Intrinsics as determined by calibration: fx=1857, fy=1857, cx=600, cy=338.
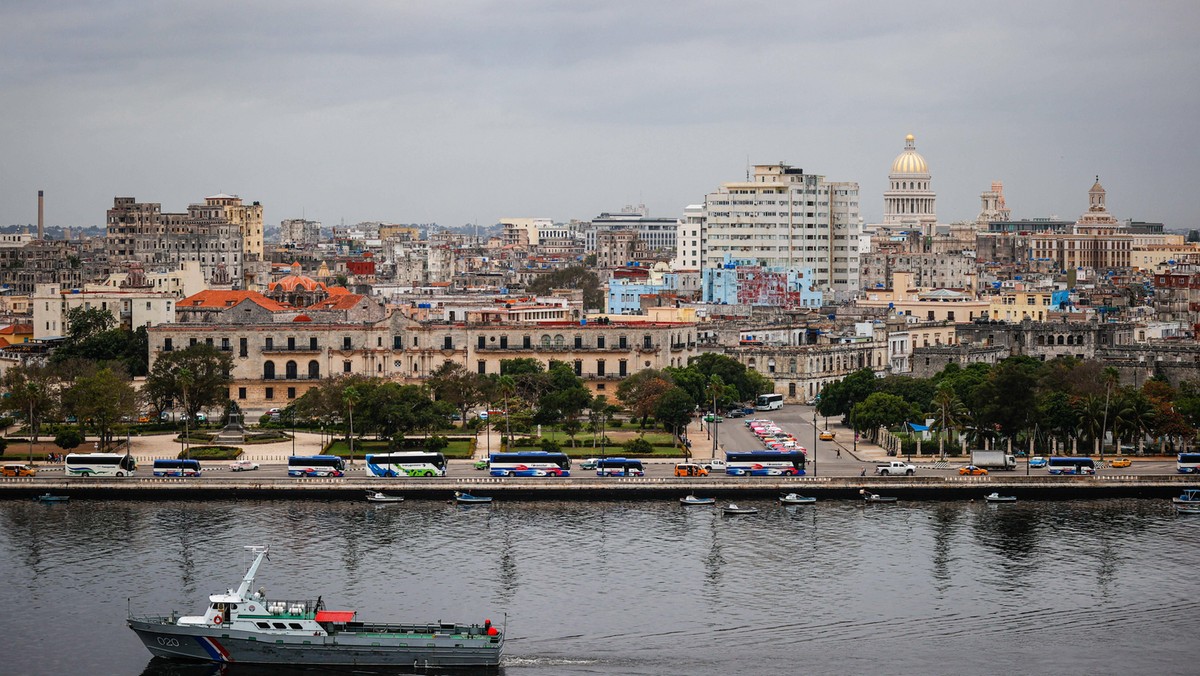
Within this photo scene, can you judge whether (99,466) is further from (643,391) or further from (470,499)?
(643,391)

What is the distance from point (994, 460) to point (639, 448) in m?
18.4

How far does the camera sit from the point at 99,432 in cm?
10006

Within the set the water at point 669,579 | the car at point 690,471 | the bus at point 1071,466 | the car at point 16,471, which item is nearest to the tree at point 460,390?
the car at point 690,471

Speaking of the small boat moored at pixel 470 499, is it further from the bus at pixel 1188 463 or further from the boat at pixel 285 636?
the bus at pixel 1188 463

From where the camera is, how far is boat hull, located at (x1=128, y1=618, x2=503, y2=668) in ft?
200

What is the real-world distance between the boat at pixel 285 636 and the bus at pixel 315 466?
28.6 m

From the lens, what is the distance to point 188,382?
105000 mm

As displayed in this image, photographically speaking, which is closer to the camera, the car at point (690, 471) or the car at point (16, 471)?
the car at point (690, 471)

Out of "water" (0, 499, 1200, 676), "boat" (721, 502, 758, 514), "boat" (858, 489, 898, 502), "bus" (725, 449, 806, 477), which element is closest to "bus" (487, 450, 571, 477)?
"water" (0, 499, 1200, 676)

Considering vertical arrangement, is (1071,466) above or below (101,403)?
below

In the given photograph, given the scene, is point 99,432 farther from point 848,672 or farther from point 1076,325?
point 1076,325

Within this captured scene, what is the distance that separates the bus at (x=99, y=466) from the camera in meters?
92.1

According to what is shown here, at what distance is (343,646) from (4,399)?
50633mm

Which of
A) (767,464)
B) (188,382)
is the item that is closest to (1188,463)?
(767,464)
